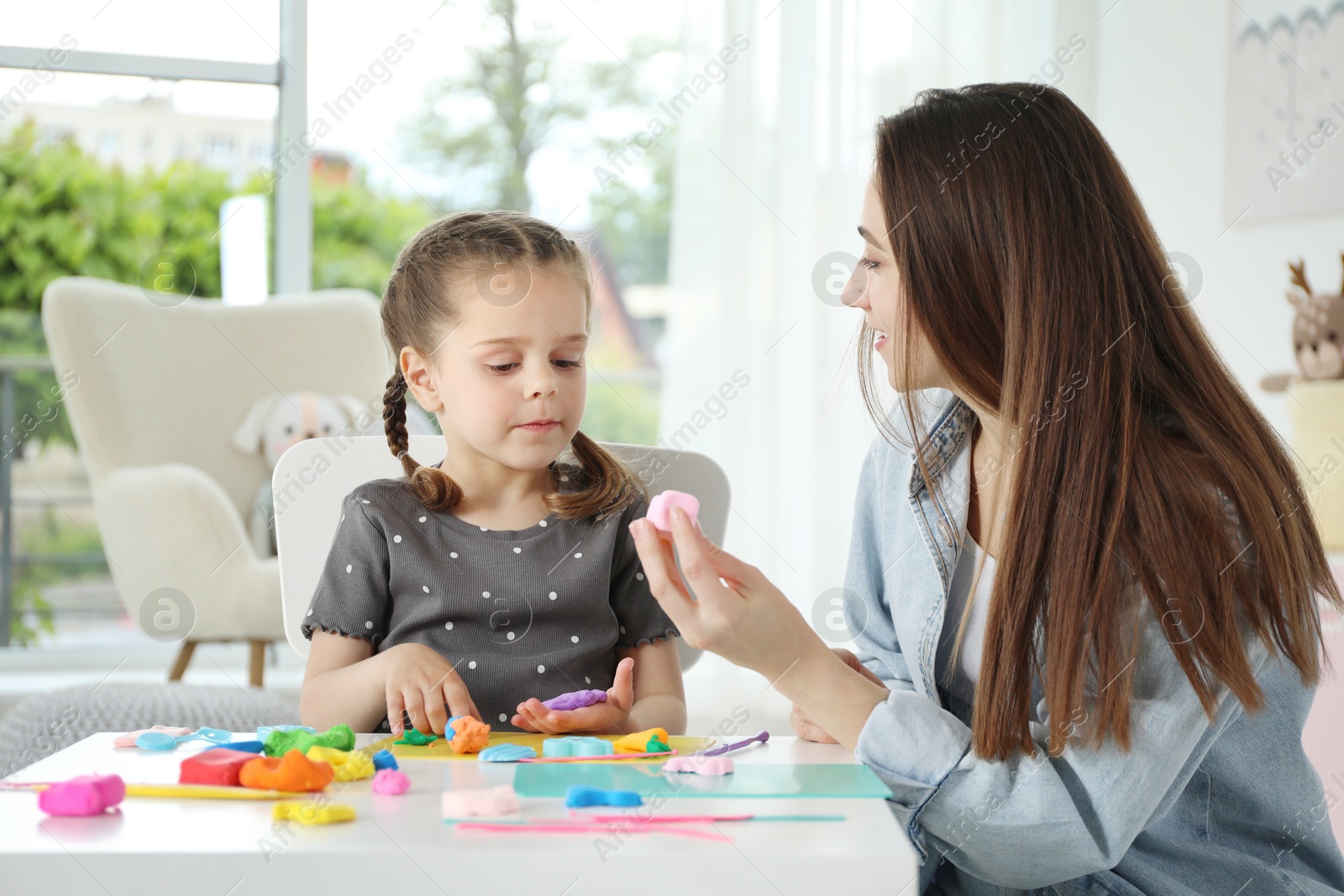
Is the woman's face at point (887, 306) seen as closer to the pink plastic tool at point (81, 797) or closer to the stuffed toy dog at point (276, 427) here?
the pink plastic tool at point (81, 797)

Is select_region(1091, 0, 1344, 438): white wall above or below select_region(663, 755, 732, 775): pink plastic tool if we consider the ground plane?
above

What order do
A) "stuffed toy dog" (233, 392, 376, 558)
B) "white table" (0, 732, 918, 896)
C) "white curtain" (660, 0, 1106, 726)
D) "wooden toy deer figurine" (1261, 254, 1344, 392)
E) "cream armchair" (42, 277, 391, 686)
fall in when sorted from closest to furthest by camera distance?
"white table" (0, 732, 918, 896) → "wooden toy deer figurine" (1261, 254, 1344, 392) → "cream armchair" (42, 277, 391, 686) → "stuffed toy dog" (233, 392, 376, 558) → "white curtain" (660, 0, 1106, 726)

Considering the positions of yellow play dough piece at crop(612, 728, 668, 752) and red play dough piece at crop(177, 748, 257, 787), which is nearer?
red play dough piece at crop(177, 748, 257, 787)

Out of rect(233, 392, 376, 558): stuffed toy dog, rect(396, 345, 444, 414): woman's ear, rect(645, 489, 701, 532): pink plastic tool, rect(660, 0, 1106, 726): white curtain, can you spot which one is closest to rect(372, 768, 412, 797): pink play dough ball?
rect(645, 489, 701, 532): pink plastic tool

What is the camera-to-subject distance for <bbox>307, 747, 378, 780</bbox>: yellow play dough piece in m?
0.62

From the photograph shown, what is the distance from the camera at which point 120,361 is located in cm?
265

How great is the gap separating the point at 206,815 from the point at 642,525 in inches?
11.5

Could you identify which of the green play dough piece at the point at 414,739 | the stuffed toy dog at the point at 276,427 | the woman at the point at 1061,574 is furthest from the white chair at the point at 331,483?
the stuffed toy dog at the point at 276,427

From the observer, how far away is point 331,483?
1270mm

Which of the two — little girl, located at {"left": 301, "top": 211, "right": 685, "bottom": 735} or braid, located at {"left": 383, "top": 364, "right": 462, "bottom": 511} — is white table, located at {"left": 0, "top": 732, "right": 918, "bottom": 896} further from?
braid, located at {"left": 383, "top": 364, "right": 462, "bottom": 511}

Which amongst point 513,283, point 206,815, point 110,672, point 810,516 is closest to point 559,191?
point 810,516

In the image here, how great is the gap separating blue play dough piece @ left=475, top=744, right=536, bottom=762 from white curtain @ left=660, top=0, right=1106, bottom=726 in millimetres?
2389

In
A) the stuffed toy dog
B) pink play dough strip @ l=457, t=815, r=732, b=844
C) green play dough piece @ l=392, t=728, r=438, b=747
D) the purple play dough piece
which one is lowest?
the stuffed toy dog

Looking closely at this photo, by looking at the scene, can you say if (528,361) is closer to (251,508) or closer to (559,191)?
(251,508)
